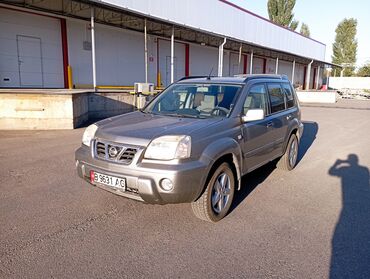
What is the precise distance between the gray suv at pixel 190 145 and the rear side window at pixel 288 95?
0.81m

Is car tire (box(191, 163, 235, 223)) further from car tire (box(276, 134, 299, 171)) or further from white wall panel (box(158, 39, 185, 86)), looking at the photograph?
white wall panel (box(158, 39, 185, 86))

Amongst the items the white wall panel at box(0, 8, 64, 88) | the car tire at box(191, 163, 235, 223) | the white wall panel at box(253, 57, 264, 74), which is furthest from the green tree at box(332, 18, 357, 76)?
the car tire at box(191, 163, 235, 223)


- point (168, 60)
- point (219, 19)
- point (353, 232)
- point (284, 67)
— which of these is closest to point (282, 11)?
point (284, 67)

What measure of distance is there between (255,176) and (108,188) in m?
3.09

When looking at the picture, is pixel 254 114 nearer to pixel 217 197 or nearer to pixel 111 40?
pixel 217 197

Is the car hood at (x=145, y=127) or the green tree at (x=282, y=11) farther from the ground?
the green tree at (x=282, y=11)

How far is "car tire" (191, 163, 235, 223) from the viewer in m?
3.53

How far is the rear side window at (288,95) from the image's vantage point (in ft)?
19.2

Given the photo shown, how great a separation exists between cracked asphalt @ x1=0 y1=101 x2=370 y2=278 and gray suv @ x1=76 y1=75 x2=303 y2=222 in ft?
1.49

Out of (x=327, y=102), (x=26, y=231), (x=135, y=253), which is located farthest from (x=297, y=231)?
(x=327, y=102)

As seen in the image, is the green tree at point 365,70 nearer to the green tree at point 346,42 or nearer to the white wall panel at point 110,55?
the green tree at point 346,42

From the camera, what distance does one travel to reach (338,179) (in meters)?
5.62

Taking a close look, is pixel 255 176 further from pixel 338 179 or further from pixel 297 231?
pixel 297 231

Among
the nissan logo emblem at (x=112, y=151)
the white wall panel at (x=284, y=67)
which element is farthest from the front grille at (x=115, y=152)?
the white wall panel at (x=284, y=67)
